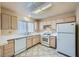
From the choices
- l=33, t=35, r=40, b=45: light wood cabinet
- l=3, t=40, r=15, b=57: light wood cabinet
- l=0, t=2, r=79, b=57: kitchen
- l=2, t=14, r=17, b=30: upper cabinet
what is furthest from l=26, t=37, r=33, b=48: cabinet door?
l=2, t=14, r=17, b=30: upper cabinet

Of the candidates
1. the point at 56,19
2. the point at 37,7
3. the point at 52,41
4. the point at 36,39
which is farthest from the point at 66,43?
the point at 37,7

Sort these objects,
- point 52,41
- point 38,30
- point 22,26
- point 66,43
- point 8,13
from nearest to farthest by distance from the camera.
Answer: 1. point 8,13
2. point 22,26
3. point 38,30
4. point 66,43
5. point 52,41

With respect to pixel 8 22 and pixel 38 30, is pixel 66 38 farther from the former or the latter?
pixel 8 22

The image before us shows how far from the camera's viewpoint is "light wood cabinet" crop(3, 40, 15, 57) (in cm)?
235

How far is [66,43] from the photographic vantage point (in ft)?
8.89

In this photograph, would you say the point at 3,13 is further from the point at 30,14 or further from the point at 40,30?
the point at 40,30

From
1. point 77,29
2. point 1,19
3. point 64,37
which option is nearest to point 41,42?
point 64,37

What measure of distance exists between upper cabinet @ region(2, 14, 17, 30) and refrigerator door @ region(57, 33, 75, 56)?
1.44 m

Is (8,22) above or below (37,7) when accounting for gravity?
below

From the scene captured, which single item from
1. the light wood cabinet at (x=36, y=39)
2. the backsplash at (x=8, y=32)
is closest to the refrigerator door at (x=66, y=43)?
the light wood cabinet at (x=36, y=39)

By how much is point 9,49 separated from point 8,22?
800mm

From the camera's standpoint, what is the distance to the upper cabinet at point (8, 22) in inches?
94.4

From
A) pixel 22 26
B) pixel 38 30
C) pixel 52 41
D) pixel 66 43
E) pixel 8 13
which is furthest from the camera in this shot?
pixel 52 41

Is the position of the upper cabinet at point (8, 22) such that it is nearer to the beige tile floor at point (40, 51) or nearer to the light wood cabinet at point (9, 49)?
the light wood cabinet at point (9, 49)
